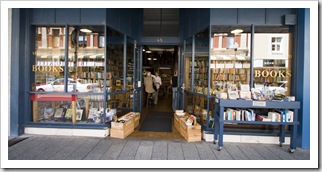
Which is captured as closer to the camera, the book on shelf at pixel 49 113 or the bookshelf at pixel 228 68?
the bookshelf at pixel 228 68

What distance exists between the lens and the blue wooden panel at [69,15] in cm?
461

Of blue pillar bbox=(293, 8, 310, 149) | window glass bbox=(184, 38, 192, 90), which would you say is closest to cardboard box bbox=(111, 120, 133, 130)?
window glass bbox=(184, 38, 192, 90)

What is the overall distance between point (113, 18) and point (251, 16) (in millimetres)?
3149

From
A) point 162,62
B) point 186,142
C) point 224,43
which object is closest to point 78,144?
point 186,142

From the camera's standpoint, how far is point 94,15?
4.56 m

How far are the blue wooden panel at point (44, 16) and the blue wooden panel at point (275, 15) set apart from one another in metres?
4.77

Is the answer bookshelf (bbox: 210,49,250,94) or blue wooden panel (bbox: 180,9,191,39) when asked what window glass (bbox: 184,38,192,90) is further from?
bookshelf (bbox: 210,49,250,94)

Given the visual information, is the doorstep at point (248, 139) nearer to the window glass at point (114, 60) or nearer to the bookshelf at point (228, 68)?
the bookshelf at point (228, 68)

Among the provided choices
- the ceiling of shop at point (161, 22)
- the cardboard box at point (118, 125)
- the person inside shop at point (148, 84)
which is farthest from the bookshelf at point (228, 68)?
the person inside shop at point (148, 84)

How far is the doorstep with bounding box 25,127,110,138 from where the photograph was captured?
180 inches

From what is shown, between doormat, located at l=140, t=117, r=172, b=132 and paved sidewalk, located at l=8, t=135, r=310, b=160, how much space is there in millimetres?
877

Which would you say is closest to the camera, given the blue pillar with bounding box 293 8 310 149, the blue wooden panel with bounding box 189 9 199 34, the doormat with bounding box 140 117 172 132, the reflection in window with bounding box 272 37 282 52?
the blue pillar with bounding box 293 8 310 149

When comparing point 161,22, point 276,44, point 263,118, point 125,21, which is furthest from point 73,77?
point 276,44
